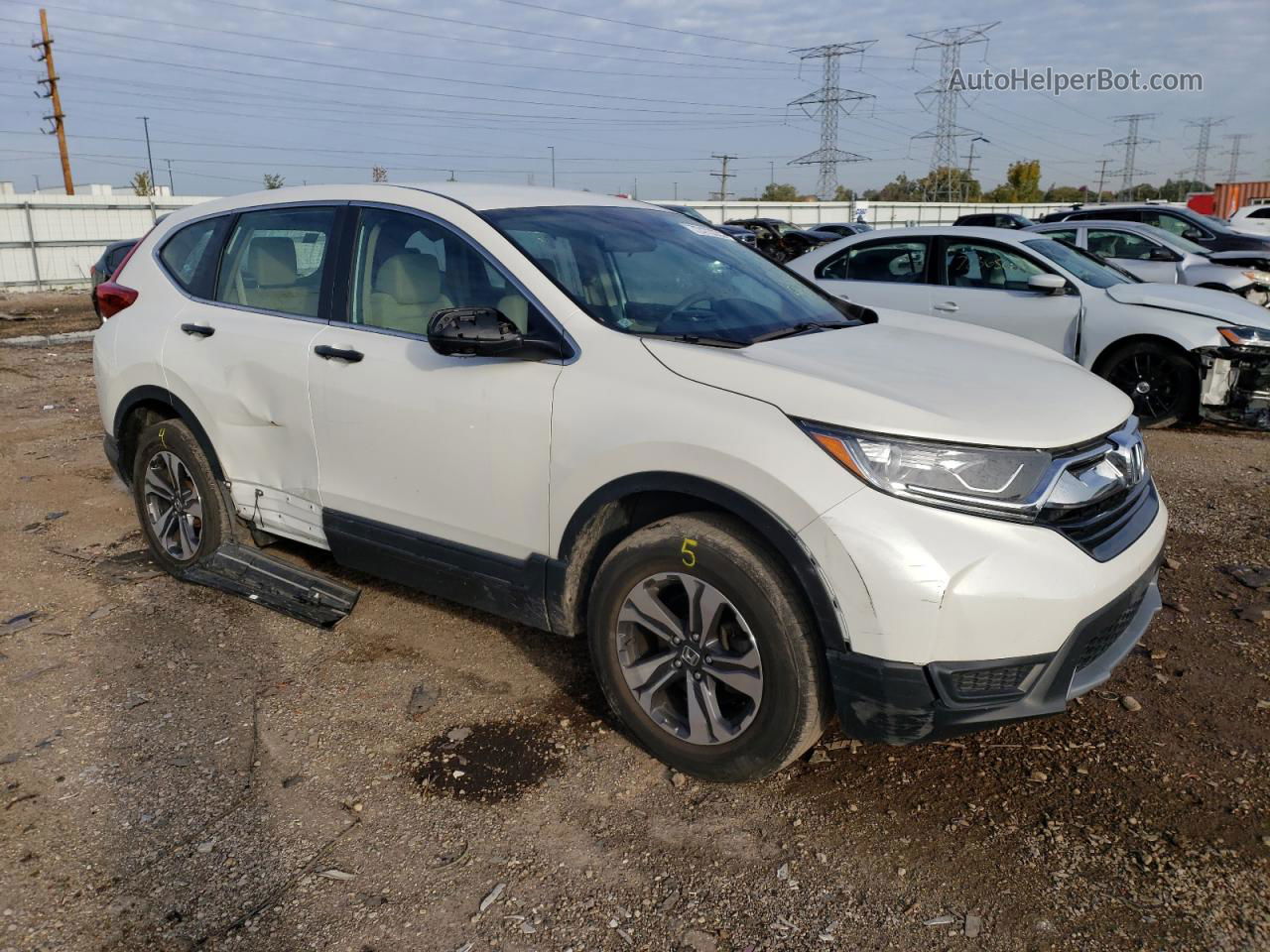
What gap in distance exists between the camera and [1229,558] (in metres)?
4.92

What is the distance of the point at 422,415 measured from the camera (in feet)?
11.6

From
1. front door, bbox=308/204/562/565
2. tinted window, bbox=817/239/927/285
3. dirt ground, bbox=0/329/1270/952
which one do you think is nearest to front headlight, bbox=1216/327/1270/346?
tinted window, bbox=817/239/927/285

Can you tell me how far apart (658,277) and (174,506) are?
8.83 ft

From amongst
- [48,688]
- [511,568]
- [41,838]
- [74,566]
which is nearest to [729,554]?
[511,568]

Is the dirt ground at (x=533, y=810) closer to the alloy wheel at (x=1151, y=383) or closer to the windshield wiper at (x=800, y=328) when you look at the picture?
the windshield wiper at (x=800, y=328)

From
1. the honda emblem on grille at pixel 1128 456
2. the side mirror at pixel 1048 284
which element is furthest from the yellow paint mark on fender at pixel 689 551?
the side mirror at pixel 1048 284

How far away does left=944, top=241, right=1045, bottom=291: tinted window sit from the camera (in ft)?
26.6

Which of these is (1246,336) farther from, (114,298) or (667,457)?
(114,298)

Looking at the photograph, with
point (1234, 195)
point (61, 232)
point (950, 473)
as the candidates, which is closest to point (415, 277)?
point (950, 473)

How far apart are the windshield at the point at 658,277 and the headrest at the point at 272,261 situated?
1.05m

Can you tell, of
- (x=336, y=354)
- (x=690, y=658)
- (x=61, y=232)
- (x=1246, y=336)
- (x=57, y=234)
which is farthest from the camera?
(x=61, y=232)

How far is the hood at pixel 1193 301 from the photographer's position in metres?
7.48

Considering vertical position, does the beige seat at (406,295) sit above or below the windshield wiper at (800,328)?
above

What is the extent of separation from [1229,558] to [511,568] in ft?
12.2
